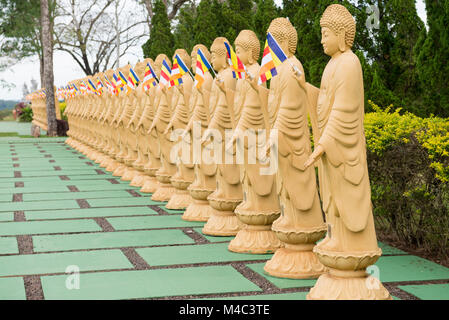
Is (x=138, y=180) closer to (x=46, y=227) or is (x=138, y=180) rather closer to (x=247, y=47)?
(x=46, y=227)

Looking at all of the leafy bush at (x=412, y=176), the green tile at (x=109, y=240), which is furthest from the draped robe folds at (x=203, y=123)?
the leafy bush at (x=412, y=176)

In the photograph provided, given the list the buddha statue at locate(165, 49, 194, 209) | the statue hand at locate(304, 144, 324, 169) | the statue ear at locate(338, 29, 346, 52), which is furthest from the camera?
the buddha statue at locate(165, 49, 194, 209)

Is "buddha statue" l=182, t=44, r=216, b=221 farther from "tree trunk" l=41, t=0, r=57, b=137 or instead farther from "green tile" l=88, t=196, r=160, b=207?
"tree trunk" l=41, t=0, r=57, b=137

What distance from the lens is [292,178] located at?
19.0 feet

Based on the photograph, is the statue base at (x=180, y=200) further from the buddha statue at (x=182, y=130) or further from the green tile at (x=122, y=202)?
the green tile at (x=122, y=202)

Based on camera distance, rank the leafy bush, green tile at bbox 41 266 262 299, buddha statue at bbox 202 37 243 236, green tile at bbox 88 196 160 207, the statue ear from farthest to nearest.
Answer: green tile at bbox 88 196 160 207, buddha statue at bbox 202 37 243 236, the leafy bush, green tile at bbox 41 266 262 299, the statue ear

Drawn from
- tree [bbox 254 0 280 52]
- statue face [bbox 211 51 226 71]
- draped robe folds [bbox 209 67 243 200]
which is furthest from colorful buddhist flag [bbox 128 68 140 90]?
draped robe folds [bbox 209 67 243 200]

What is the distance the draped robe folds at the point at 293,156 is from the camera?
5668mm

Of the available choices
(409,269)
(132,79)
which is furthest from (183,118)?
(409,269)

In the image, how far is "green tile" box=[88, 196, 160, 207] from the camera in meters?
10.3

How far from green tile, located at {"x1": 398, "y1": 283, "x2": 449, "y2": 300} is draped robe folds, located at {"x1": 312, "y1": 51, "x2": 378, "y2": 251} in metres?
0.72

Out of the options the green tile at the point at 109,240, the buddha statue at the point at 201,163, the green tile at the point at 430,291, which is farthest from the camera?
the buddha statue at the point at 201,163

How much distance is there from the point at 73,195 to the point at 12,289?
5.90m

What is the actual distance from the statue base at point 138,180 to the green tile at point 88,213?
241 cm
